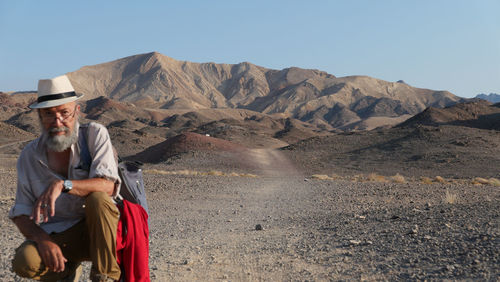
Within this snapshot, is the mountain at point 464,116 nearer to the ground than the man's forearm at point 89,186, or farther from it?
nearer to the ground

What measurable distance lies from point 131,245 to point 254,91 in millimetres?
173740

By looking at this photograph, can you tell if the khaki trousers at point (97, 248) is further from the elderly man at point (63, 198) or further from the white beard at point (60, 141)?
the white beard at point (60, 141)

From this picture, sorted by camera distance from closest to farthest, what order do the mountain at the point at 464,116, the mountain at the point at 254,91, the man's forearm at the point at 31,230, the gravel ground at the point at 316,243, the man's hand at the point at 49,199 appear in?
the man's hand at the point at 49,199
the man's forearm at the point at 31,230
the gravel ground at the point at 316,243
the mountain at the point at 464,116
the mountain at the point at 254,91

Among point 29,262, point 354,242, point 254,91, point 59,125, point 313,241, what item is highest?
point 59,125

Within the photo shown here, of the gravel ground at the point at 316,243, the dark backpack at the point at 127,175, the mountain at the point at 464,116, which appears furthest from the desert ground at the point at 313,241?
the mountain at the point at 464,116

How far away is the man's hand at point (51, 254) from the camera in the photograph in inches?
124

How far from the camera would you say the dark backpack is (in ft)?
11.2

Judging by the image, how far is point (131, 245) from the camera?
3.33 m

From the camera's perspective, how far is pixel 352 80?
158m

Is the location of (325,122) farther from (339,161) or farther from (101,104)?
(339,161)

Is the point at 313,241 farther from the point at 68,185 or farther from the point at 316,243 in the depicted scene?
the point at 68,185

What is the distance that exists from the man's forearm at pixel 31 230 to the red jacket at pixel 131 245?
467 millimetres

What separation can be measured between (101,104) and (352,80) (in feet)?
272

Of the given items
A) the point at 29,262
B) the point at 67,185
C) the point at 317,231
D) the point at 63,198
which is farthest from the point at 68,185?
the point at 317,231
